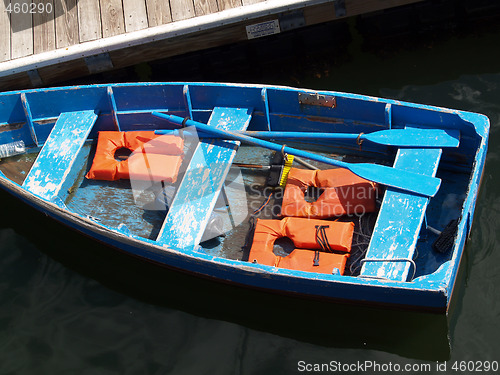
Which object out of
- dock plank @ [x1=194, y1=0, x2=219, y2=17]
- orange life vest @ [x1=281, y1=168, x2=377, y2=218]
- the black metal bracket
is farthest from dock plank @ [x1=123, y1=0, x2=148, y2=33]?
orange life vest @ [x1=281, y1=168, x2=377, y2=218]

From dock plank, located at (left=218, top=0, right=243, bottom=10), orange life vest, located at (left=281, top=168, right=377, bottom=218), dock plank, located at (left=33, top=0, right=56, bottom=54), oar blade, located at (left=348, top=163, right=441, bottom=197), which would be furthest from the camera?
dock plank, located at (left=33, top=0, right=56, bottom=54)

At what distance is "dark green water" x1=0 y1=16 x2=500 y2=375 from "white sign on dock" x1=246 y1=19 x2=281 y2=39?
3056 mm

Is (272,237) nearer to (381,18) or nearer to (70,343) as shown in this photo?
(70,343)

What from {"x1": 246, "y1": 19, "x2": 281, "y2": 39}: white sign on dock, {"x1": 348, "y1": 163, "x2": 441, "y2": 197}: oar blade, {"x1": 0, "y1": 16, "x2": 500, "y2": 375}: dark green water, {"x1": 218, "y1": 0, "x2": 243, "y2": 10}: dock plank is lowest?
{"x1": 0, "y1": 16, "x2": 500, "y2": 375}: dark green water

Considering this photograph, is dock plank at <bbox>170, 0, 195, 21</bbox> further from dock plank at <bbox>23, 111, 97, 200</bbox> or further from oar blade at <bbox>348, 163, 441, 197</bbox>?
oar blade at <bbox>348, 163, 441, 197</bbox>

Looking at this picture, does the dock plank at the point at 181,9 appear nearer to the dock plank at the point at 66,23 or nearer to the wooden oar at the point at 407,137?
the dock plank at the point at 66,23

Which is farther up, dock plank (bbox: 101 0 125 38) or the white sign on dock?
dock plank (bbox: 101 0 125 38)

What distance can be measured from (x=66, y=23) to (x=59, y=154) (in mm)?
A: 2284

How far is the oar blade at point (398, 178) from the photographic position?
20.9ft

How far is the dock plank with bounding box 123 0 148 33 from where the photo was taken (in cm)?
859

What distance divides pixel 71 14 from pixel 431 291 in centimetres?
617

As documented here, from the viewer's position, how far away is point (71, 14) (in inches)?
351

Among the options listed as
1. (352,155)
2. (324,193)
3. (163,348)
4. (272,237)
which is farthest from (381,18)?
(163,348)

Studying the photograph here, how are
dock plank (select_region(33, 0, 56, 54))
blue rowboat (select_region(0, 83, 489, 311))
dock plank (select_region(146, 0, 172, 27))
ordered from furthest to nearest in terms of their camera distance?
1. dock plank (select_region(33, 0, 56, 54))
2. dock plank (select_region(146, 0, 172, 27))
3. blue rowboat (select_region(0, 83, 489, 311))
